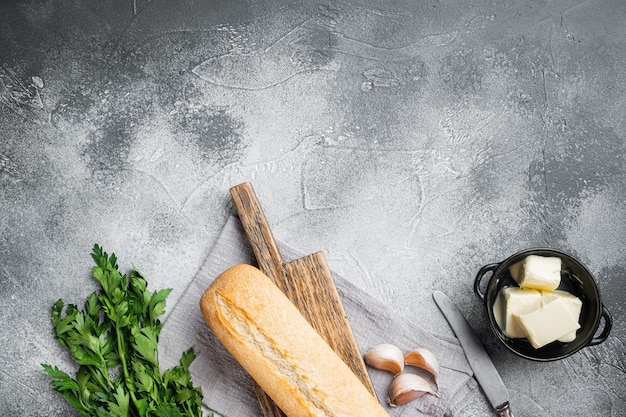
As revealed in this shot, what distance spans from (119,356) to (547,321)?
4.38ft

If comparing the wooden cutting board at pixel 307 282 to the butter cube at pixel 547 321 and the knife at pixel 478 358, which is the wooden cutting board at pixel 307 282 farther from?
the butter cube at pixel 547 321

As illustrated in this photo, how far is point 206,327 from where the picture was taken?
1.87 metres

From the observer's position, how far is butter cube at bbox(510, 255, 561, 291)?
1.70 metres

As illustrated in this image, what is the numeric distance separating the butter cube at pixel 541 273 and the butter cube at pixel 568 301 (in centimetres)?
2

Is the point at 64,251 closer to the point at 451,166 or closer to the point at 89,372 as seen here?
the point at 89,372

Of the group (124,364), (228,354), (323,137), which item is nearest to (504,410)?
(228,354)

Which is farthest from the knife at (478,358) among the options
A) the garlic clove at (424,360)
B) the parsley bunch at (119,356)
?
the parsley bunch at (119,356)

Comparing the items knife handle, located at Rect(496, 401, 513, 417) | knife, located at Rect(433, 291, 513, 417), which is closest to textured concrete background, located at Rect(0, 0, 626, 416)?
knife, located at Rect(433, 291, 513, 417)

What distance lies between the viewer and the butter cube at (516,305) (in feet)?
5.62

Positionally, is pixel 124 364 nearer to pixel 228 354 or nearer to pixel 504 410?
pixel 228 354

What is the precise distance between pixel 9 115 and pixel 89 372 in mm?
905

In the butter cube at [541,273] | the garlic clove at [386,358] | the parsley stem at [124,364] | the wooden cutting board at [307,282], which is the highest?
the butter cube at [541,273]

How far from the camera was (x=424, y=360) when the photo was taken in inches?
70.5

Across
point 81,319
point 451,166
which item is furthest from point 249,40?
point 81,319
